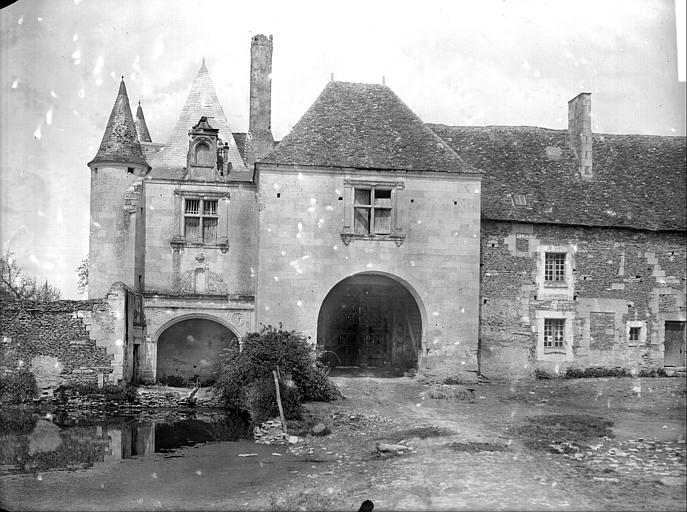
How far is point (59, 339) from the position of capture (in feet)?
57.9

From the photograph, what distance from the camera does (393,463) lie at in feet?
32.7

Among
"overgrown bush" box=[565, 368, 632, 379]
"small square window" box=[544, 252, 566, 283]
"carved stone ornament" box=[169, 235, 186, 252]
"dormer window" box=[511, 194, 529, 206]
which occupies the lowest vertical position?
"overgrown bush" box=[565, 368, 632, 379]

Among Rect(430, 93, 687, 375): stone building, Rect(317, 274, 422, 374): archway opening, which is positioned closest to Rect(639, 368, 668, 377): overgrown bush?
Rect(430, 93, 687, 375): stone building

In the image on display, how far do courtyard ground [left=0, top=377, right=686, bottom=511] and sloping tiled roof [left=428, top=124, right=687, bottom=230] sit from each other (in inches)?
252

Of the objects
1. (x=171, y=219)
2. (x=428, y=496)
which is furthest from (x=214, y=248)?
(x=428, y=496)

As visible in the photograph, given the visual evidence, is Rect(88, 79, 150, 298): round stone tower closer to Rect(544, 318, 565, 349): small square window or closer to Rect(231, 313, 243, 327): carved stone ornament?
Rect(231, 313, 243, 327): carved stone ornament

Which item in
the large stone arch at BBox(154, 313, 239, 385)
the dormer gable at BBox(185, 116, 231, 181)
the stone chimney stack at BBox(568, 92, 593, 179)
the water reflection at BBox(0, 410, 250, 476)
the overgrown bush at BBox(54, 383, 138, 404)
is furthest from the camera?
the stone chimney stack at BBox(568, 92, 593, 179)

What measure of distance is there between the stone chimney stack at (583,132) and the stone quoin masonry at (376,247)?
53 millimetres

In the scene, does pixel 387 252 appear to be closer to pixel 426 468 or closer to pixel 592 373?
pixel 592 373

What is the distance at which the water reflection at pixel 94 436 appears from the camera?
446 inches

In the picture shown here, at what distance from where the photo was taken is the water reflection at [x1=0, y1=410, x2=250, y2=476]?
11328 millimetres

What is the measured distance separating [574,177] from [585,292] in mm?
3324

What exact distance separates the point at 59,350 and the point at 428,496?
1204 centimetres

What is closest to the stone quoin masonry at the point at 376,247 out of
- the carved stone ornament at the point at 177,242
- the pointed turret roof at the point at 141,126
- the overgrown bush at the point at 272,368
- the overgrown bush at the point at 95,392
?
the carved stone ornament at the point at 177,242
